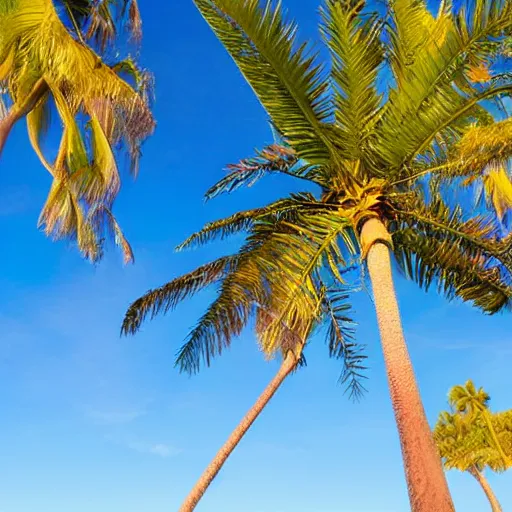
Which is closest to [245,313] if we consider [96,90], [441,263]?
[441,263]

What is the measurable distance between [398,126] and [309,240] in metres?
2.24

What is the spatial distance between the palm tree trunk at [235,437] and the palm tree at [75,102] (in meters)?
5.59

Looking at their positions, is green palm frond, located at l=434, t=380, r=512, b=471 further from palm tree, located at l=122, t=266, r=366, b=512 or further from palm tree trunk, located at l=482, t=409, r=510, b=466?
palm tree, located at l=122, t=266, r=366, b=512

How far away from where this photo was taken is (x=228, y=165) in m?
11.1

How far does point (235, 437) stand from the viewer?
1417cm

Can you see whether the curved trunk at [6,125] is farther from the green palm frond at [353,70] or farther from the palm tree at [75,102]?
the green palm frond at [353,70]

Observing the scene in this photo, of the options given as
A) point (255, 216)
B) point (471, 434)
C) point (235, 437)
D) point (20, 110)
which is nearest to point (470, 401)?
point (471, 434)

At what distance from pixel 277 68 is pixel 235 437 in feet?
30.0

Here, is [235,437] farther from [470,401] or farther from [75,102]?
[470,401]

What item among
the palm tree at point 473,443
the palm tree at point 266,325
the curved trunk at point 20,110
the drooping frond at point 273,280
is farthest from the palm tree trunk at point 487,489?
the curved trunk at point 20,110

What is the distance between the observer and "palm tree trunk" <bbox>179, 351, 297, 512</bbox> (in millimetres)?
13438

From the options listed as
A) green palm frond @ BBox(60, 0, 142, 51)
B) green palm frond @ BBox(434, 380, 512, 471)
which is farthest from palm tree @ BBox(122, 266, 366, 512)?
green palm frond @ BBox(434, 380, 512, 471)

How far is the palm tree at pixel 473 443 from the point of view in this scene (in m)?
28.4

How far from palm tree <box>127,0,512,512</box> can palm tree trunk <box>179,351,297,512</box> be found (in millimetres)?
4232
